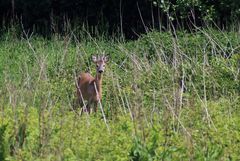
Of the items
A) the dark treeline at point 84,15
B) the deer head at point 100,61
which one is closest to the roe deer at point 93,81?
the deer head at point 100,61

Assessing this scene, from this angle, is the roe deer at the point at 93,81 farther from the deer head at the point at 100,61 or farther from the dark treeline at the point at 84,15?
the dark treeline at the point at 84,15

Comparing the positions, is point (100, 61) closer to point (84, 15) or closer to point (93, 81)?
point (93, 81)

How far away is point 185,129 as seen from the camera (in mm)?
5977

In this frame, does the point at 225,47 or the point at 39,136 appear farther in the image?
the point at 225,47

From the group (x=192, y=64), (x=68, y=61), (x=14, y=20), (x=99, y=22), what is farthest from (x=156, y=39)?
(x=14, y=20)

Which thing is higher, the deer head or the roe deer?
the deer head

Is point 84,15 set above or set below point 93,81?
above

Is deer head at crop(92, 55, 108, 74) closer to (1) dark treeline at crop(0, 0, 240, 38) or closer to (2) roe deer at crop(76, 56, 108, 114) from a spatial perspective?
(2) roe deer at crop(76, 56, 108, 114)

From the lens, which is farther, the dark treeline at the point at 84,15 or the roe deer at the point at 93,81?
the dark treeline at the point at 84,15

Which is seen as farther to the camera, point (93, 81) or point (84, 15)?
point (84, 15)

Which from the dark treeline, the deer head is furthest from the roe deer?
the dark treeline

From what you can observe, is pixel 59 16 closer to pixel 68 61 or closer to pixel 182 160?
pixel 68 61

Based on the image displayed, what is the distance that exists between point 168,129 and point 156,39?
6.24 metres

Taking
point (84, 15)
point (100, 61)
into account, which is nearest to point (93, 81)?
point (100, 61)
